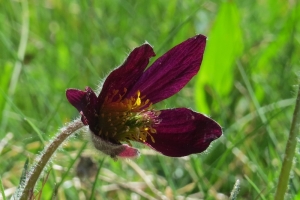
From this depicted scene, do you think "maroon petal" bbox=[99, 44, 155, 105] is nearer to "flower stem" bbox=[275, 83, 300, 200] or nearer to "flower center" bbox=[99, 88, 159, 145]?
"flower center" bbox=[99, 88, 159, 145]

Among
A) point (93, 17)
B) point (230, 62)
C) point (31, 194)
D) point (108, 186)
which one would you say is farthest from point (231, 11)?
point (31, 194)

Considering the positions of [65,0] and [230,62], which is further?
[65,0]

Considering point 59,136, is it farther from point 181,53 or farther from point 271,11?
point 271,11

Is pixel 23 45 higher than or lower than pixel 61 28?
lower

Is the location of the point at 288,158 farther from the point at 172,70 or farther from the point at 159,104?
the point at 159,104

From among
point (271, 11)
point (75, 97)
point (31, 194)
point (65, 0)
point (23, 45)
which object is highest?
point (65, 0)

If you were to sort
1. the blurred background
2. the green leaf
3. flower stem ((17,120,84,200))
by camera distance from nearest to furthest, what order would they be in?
1. flower stem ((17,120,84,200))
2. the blurred background
3. the green leaf

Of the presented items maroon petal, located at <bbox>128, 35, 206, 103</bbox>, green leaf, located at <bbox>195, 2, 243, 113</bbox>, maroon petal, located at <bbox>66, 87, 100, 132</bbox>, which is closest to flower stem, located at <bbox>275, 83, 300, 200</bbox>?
maroon petal, located at <bbox>128, 35, 206, 103</bbox>

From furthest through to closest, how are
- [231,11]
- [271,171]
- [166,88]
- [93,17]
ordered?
[93,17], [231,11], [271,171], [166,88]
